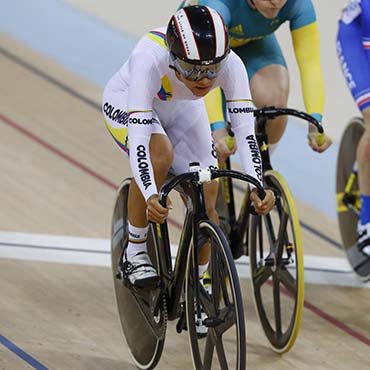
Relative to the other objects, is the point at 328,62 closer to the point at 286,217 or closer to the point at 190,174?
the point at 286,217

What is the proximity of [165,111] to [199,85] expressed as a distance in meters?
0.39

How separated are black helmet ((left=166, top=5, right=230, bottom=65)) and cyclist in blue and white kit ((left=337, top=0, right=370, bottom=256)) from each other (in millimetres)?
1380

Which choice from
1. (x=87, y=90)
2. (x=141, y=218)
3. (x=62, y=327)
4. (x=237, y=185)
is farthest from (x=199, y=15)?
(x=87, y=90)

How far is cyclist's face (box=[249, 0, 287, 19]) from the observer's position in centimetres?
471

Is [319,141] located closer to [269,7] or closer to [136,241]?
[269,7]

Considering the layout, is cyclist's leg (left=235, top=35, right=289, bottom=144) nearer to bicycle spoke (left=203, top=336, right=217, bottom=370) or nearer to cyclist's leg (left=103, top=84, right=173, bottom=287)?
cyclist's leg (left=103, top=84, right=173, bottom=287)

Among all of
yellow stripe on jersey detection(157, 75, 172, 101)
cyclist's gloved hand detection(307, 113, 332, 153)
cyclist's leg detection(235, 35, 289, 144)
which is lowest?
cyclist's gloved hand detection(307, 113, 332, 153)

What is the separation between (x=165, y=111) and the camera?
4.39m

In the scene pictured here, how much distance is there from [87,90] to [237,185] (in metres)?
1.82

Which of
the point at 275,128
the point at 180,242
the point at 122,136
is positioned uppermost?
the point at 122,136

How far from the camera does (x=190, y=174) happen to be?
4031 mm

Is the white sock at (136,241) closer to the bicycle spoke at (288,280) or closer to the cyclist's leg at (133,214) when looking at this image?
the cyclist's leg at (133,214)

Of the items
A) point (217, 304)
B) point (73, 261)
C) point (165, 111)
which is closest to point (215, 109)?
point (165, 111)

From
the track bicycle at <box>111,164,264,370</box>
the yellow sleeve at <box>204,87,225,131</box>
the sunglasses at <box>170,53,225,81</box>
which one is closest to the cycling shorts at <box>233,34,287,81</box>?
the yellow sleeve at <box>204,87,225,131</box>
